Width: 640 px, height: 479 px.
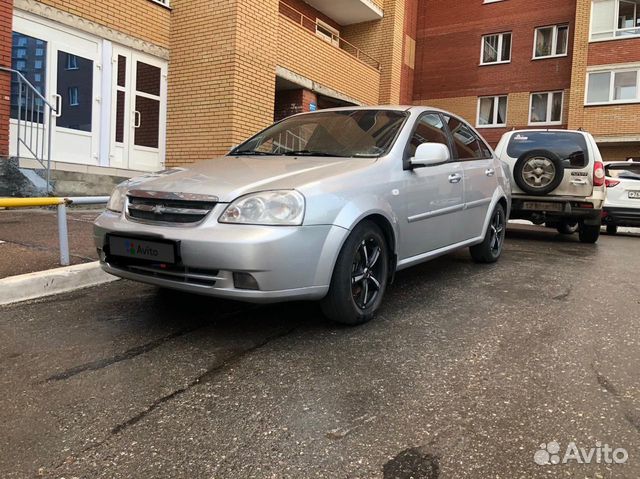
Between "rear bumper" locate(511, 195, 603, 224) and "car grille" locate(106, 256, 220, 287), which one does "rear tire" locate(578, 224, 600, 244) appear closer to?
"rear bumper" locate(511, 195, 603, 224)

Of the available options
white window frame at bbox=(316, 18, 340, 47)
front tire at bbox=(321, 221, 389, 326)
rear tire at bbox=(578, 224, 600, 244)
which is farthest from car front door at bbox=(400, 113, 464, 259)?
white window frame at bbox=(316, 18, 340, 47)

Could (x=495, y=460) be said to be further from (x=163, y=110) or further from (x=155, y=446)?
(x=163, y=110)

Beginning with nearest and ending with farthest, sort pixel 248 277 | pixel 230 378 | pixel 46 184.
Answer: pixel 230 378 → pixel 248 277 → pixel 46 184

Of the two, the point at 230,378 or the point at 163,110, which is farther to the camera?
the point at 163,110

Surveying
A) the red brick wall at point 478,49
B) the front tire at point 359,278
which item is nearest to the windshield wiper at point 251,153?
the front tire at point 359,278

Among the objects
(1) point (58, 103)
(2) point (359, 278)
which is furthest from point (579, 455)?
(1) point (58, 103)

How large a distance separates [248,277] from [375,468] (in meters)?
1.38

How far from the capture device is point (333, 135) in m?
4.47

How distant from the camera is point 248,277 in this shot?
3.07 meters

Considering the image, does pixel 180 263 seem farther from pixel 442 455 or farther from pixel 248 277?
pixel 442 455

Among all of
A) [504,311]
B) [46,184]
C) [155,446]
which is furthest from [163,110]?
[155,446]

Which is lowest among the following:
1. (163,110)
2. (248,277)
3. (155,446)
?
(155,446)

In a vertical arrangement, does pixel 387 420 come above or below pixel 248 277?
below

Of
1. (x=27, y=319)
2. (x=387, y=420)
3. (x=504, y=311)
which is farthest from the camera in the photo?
(x=504, y=311)
